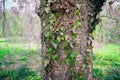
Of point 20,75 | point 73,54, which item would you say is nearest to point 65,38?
point 73,54

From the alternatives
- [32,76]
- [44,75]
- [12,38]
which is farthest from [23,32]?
[44,75]

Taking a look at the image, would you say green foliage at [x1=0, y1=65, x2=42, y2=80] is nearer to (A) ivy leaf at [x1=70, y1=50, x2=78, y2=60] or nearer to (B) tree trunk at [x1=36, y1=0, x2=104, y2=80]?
(B) tree trunk at [x1=36, y1=0, x2=104, y2=80]

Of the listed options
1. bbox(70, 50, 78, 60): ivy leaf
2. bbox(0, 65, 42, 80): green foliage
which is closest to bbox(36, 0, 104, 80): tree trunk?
bbox(70, 50, 78, 60): ivy leaf

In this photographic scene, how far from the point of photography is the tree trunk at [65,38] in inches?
A: 112

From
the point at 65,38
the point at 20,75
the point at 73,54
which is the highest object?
the point at 65,38

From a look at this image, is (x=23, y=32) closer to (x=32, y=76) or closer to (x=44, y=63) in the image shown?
(x=32, y=76)

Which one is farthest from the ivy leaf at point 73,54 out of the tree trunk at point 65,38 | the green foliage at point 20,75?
the green foliage at point 20,75

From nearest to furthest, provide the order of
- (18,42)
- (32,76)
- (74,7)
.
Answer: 1. (74,7)
2. (32,76)
3. (18,42)

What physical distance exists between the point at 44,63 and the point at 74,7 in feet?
2.31

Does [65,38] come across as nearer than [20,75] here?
Yes

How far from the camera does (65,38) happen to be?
9.30 ft

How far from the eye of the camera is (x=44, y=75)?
9.79ft

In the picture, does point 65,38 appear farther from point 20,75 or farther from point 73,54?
point 20,75

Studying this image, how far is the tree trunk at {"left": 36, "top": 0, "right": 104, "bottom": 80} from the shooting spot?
2836 mm
